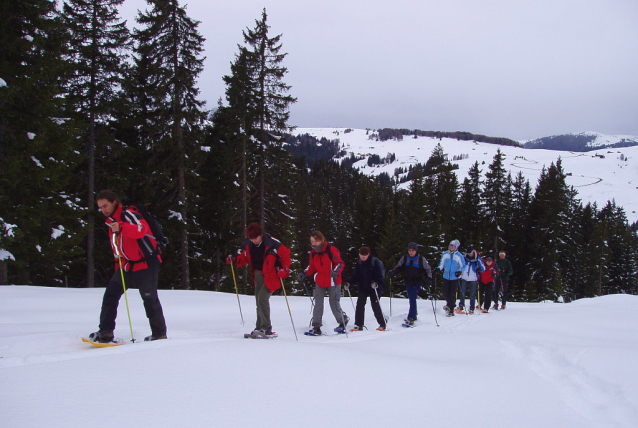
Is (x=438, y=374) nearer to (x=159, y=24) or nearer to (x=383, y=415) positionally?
(x=383, y=415)

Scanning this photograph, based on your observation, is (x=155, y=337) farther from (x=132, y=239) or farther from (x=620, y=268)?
(x=620, y=268)

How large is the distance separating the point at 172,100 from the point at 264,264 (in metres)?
15.5

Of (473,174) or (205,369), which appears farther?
(473,174)

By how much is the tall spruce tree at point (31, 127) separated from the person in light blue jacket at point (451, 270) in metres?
13.0

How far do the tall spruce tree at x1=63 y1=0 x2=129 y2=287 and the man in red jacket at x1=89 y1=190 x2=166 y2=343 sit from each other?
12908mm

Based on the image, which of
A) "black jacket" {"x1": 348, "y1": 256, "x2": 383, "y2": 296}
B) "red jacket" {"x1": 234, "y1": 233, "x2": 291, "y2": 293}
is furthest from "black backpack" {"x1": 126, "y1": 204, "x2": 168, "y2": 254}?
"black jacket" {"x1": 348, "y1": 256, "x2": 383, "y2": 296}

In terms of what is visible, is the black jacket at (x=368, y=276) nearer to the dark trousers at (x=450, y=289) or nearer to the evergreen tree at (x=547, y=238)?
the dark trousers at (x=450, y=289)

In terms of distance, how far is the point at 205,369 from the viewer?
3809mm

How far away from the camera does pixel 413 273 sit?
931 cm

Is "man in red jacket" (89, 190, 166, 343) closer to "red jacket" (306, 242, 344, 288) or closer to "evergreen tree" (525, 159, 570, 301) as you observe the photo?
"red jacket" (306, 242, 344, 288)

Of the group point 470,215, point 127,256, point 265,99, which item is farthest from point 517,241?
point 127,256

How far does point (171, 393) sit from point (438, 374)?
2.78m

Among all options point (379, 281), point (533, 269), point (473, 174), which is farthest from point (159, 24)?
point (533, 269)

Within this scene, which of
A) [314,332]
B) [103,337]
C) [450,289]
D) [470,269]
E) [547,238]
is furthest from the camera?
[547,238]
